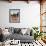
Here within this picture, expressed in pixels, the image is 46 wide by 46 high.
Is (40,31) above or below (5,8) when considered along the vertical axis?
below

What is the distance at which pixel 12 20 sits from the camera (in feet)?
19.2

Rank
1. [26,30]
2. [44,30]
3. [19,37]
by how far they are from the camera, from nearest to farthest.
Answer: [19,37] → [26,30] → [44,30]

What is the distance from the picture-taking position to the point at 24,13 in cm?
589

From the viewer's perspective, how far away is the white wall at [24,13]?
5.84 metres

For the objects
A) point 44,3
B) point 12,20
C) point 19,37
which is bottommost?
point 19,37

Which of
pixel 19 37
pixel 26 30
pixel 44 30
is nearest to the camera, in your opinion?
pixel 19 37

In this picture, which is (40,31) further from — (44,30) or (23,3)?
(23,3)

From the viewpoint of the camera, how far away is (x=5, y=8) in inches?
230

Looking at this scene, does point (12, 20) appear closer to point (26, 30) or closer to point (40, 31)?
point (26, 30)

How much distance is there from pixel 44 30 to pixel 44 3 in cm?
136

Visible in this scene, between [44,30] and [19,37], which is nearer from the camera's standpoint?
[19,37]

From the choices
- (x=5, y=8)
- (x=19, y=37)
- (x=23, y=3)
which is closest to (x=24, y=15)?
(x=23, y=3)

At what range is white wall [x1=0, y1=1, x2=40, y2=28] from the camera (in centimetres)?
584

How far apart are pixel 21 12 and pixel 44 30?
1.48 m
